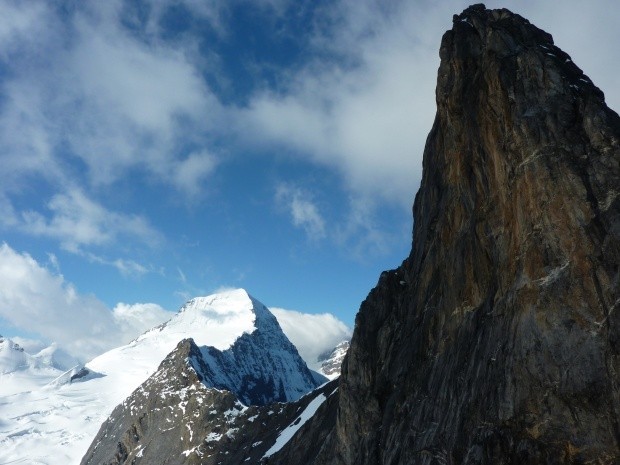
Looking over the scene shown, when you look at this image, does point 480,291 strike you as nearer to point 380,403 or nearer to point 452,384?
point 452,384

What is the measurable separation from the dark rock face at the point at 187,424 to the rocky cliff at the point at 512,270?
1855 inches

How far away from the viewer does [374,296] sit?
58.8 metres

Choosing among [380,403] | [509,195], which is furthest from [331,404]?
[509,195]

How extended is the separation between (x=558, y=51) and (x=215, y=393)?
127m

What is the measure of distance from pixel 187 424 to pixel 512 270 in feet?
413

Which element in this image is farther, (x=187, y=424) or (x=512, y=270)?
(x=187, y=424)

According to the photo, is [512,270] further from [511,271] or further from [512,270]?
[511,271]

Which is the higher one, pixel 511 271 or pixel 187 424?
pixel 187 424

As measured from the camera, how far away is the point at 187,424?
448 ft

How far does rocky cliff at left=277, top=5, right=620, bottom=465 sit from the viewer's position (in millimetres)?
24500

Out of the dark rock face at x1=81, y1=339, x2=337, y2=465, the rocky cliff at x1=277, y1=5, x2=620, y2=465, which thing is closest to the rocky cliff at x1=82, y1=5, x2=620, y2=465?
the rocky cliff at x1=277, y1=5, x2=620, y2=465

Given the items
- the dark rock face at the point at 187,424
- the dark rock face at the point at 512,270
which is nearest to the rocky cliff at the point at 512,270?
the dark rock face at the point at 512,270

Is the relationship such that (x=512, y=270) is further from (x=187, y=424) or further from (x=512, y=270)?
(x=187, y=424)

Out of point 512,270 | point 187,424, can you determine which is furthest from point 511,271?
point 187,424
